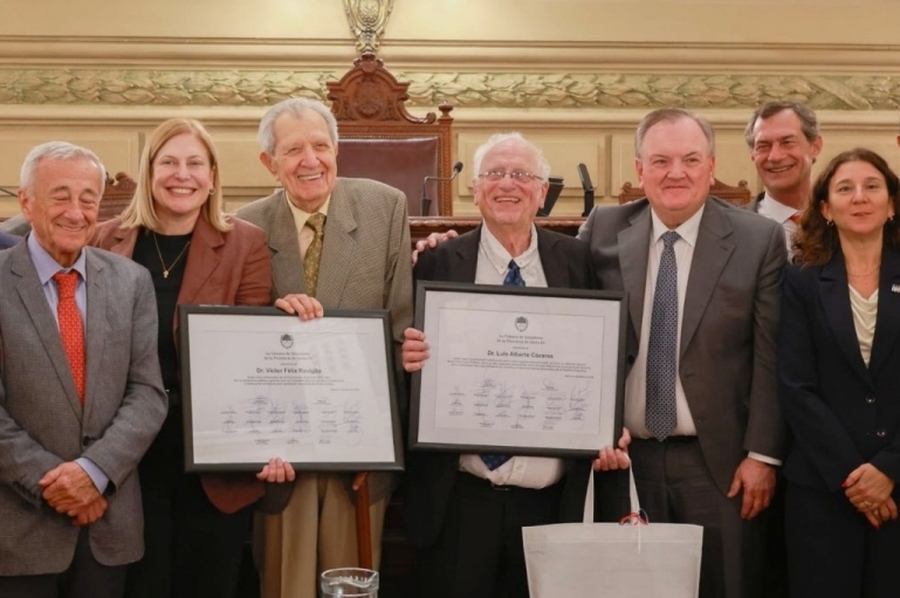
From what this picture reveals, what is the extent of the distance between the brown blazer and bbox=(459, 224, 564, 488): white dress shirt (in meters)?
0.53

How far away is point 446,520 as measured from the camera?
2.75m

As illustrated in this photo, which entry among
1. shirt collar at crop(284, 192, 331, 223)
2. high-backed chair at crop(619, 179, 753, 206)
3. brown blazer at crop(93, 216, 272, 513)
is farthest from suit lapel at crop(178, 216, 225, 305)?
high-backed chair at crop(619, 179, 753, 206)

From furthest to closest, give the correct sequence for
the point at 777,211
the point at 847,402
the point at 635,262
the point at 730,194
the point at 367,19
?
the point at 367,19
the point at 730,194
the point at 777,211
the point at 635,262
the point at 847,402

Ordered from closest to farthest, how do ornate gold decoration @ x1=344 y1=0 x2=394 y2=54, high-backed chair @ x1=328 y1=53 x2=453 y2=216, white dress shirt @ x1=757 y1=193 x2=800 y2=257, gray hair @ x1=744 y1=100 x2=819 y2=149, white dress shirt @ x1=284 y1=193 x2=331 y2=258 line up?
white dress shirt @ x1=284 y1=193 x2=331 y2=258 → white dress shirt @ x1=757 y1=193 x2=800 y2=257 → gray hair @ x1=744 y1=100 x2=819 y2=149 → high-backed chair @ x1=328 y1=53 x2=453 y2=216 → ornate gold decoration @ x1=344 y1=0 x2=394 y2=54

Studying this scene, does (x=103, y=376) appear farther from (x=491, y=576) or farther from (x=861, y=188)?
(x=861, y=188)

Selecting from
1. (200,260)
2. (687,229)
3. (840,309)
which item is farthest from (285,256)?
(840,309)

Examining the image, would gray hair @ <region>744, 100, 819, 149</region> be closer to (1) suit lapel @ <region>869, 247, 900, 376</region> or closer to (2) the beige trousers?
(1) suit lapel @ <region>869, 247, 900, 376</region>

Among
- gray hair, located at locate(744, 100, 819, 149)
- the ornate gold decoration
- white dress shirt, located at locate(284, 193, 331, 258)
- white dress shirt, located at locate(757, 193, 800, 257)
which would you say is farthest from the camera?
the ornate gold decoration

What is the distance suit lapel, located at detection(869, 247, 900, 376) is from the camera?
8.74 feet

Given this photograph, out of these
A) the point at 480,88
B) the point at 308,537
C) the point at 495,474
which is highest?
the point at 480,88

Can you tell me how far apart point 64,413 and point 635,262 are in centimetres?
143

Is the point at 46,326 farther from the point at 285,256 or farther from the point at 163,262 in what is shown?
the point at 285,256

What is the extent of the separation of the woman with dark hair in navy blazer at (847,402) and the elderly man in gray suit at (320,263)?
988 millimetres

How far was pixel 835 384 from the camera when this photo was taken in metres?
2.70
